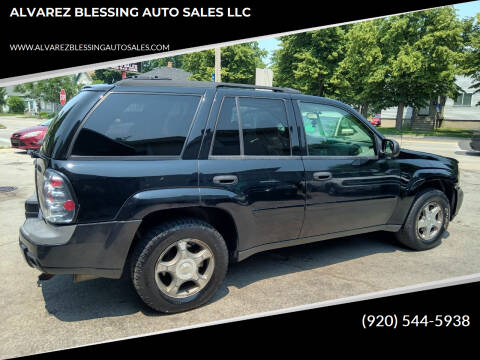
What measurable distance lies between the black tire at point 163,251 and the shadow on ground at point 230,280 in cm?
19

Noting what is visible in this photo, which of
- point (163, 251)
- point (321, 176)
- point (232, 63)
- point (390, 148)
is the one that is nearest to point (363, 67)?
point (232, 63)

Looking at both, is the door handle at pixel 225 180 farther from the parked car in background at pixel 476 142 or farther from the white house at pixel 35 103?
the white house at pixel 35 103

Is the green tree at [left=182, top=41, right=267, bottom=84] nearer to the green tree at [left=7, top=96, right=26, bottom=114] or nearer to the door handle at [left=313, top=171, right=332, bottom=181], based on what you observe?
the green tree at [left=7, top=96, right=26, bottom=114]

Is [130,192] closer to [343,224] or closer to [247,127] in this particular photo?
[247,127]

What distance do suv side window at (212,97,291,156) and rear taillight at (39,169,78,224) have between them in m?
1.17

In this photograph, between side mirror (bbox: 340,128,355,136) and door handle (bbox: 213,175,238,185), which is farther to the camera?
side mirror (bbox: 340,128,355,136)

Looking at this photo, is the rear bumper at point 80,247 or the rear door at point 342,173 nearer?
the rear bumper at point 80,247

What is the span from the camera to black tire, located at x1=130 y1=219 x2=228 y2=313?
288 centimetres

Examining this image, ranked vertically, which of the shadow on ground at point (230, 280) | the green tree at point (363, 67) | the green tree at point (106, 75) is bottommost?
the shadow on ground at point (230, 280)

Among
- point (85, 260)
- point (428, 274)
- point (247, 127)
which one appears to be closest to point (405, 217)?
point (428, 274)

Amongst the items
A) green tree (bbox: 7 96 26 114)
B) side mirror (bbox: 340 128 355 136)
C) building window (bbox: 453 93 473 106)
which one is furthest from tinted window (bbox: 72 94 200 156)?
green tree (bbox: 7 96 26 114)

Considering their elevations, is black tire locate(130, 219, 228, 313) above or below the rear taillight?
below

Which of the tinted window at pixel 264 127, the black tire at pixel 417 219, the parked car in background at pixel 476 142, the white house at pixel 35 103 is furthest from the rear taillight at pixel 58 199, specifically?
the white house at pixel 35 103

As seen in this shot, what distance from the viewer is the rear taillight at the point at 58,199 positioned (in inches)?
105
